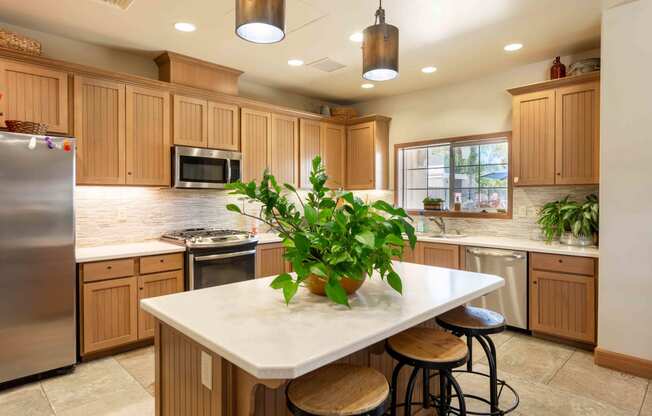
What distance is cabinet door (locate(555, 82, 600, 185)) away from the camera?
11.4 feet

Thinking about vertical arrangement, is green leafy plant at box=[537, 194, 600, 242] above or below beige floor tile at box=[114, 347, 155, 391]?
above

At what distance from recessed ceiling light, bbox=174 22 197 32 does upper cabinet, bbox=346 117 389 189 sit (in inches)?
107

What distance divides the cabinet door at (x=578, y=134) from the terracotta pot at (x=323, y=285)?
2.91 metres

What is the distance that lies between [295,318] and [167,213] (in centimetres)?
313

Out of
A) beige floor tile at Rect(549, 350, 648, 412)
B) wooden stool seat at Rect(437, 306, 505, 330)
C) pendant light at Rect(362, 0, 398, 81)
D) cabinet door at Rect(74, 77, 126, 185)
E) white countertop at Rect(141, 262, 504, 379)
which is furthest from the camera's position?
cabinet door at Rect(74, 77, 126, 185)

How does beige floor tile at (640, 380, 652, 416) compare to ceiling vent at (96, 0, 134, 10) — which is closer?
beige floor tile at (640, 380, 652, 416)

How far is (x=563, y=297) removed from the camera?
135 inches

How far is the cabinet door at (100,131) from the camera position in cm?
326

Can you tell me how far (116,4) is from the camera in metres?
2.84

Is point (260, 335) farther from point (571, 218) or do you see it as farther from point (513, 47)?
point (513, 47)

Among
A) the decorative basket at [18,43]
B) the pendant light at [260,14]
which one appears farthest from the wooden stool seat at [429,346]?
the decorative basket at [18,43]

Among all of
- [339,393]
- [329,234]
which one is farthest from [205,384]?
[329,234]

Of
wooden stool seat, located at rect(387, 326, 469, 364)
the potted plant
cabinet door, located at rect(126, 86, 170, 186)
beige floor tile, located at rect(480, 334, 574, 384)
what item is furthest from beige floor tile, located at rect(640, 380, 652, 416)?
cabinet door, located at rect(126, 86, 170, 186)

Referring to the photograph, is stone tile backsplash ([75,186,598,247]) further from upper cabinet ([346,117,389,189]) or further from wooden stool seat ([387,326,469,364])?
wooden stool seat ([387,326,469,364])
